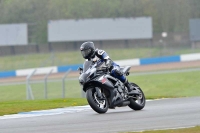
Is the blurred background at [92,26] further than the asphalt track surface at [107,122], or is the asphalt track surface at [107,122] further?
the blurred background at [92,26]

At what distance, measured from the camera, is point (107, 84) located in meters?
12.0

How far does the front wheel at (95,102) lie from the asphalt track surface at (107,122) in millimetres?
138

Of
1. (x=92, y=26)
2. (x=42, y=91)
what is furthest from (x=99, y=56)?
(x=92, y=26)

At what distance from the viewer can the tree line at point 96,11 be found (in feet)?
151

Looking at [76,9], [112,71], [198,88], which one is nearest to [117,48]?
[76,9]

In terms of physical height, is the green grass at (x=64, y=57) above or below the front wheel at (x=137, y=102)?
below

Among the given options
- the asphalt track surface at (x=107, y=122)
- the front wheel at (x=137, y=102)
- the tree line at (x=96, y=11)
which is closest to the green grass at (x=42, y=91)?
the front wheel at (x=137, y=102)

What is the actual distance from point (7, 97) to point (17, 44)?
64.1 feet

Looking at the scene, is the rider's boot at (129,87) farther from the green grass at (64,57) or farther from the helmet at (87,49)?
the green grass at (64,57)

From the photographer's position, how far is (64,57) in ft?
142

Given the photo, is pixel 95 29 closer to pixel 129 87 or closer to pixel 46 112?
pixel 46 112

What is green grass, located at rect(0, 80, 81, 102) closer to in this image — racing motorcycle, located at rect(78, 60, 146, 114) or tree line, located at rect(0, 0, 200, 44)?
racing motorcycle, located at rect(78, 60, 146, 114)

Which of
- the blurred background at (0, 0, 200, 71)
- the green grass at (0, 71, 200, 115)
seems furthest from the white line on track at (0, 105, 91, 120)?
the blurred background at (0, 0, 200, 71)

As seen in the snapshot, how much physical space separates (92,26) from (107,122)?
128 ft
